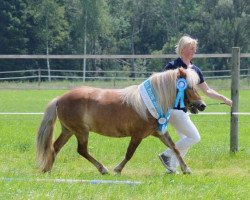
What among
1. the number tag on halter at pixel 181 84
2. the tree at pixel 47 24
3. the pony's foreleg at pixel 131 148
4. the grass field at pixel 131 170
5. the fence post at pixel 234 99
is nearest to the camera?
the grass field at pixel 131 170

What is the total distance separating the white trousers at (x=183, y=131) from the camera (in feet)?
25.8

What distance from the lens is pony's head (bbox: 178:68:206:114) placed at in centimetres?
752

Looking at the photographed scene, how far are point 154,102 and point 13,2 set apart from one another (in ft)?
170

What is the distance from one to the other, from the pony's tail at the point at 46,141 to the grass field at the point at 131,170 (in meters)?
0.17

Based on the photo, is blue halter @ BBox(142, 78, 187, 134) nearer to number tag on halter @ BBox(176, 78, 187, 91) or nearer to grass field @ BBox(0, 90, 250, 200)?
number tag on halter @ BBox(176, 78, 187, 91)

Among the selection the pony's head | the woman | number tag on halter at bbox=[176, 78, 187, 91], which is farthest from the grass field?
number tag on halter at bbox=[176, 78, 187, 91]

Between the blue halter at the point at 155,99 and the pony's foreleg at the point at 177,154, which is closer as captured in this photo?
the blue halter at the point at 155,99

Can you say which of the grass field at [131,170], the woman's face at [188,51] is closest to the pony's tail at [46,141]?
the grass field at [131,170]

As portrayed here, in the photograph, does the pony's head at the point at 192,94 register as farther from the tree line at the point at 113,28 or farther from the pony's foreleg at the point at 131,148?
the tree line at the point at 113,28

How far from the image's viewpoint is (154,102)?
7.55 m

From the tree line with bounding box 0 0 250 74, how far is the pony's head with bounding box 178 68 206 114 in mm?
41875

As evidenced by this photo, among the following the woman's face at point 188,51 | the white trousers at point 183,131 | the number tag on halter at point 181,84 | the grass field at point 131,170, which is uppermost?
the woman's face at point 188,51

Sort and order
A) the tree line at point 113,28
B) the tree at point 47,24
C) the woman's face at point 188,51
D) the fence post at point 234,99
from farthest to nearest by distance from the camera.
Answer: the tree at point 47,24 < the tree line at point 113,28 < the fence post at point 234,99 < the woman's face at point 188,51

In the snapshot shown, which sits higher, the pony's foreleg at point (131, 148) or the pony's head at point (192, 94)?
the pony's head at point (192, 94)
